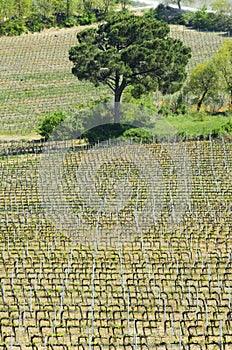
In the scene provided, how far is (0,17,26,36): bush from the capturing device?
66.6m

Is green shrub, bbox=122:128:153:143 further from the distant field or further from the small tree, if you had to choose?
the small tree

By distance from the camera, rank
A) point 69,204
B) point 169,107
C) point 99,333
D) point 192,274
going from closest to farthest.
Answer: point 99,333 → point 192,274 → point 69,204 → point 169,107

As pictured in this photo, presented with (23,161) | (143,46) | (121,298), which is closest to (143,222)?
(121,298)

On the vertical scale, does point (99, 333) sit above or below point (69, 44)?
above

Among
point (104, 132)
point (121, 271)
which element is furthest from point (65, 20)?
point (121, 271)

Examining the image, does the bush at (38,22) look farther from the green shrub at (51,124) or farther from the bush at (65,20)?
the green shrub at (51,124)

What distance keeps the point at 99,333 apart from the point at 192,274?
429 cm

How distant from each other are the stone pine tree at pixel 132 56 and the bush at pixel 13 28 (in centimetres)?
3077

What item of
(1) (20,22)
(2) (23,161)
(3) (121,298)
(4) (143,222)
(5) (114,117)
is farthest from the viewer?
(1) (20,22)

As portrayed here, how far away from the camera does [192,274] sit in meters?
19.3

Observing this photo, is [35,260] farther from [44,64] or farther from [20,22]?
[20,22]

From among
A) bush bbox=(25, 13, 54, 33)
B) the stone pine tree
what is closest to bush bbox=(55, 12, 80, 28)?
bush bbox=(25, 13, 54, 33)

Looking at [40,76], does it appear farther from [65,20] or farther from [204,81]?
[204,81]

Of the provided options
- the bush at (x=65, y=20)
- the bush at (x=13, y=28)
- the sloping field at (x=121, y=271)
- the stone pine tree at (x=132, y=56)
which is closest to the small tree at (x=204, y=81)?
the stone pine tree at (x=132, y=56)
